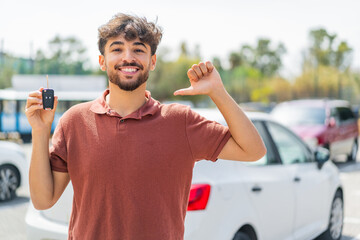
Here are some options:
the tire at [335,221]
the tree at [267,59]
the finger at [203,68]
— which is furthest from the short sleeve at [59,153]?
the tree at [267,59]

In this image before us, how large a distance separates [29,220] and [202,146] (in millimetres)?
2325


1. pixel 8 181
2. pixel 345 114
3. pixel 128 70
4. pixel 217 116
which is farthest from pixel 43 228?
pixel 345 114

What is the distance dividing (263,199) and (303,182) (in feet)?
2.76

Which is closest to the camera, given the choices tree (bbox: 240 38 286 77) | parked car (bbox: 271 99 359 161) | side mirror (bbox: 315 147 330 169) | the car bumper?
the car bumper

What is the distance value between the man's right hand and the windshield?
34.9 ft

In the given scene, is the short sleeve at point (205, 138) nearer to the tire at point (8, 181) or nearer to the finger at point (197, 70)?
the finger at point (197, 70)

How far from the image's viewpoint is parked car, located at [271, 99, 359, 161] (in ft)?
39.0

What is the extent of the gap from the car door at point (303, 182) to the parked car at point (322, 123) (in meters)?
6.80

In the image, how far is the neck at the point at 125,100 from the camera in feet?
7.09

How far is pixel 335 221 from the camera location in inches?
215

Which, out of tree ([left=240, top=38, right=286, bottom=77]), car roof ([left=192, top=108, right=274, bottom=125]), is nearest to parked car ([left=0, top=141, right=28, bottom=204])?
car roof ([left=192, top=108, right=274, bottom=125])

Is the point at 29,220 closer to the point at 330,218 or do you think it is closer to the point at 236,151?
the point at 236,151

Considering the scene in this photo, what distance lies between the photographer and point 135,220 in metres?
2.01

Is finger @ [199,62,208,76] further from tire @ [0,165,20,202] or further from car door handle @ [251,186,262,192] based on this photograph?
tire @ [0,165,20,202]
